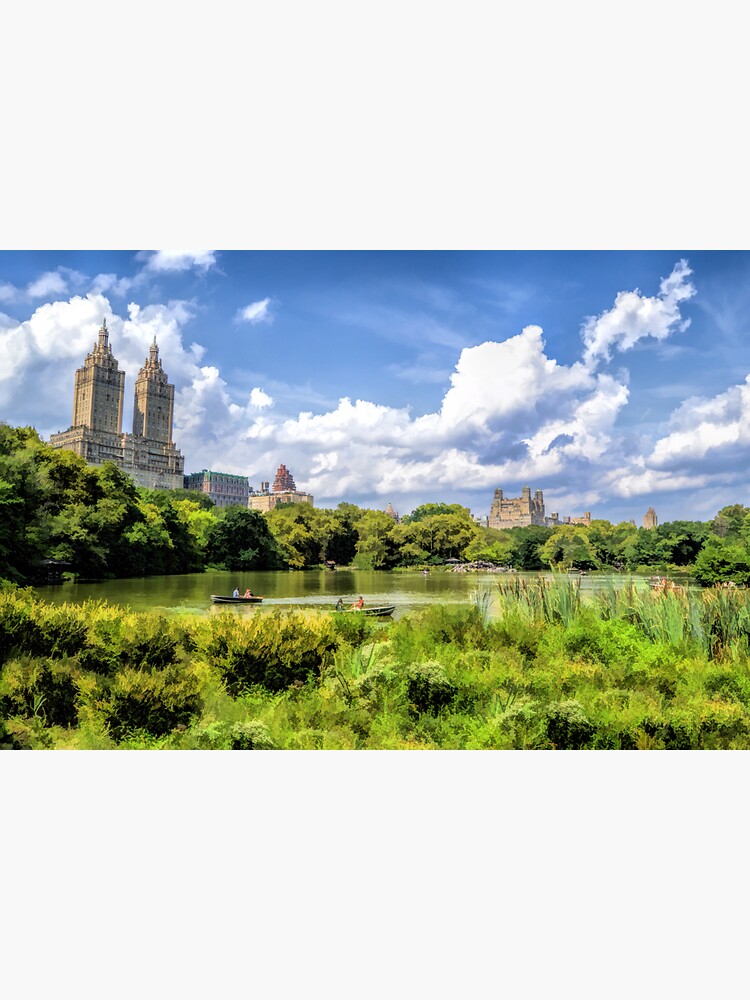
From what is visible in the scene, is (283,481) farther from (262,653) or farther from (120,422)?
(262,653)

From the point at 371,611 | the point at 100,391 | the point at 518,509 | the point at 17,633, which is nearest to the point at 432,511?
the point at 518,509

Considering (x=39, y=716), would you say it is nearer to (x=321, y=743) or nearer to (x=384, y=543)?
(x=321, y=743)

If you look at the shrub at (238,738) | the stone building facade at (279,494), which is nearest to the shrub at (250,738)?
the shrub at (238,738)

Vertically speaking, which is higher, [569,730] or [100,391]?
[100,391]

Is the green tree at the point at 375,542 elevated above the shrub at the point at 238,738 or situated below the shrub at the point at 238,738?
above

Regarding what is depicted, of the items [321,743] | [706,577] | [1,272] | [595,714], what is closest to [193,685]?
[321,743]

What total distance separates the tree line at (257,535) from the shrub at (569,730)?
3.39 metres

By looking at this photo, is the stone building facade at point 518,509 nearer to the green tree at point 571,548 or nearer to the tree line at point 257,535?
the tree line at point 257,535

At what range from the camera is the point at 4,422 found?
6820 mm

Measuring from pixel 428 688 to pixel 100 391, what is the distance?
14.9 feet

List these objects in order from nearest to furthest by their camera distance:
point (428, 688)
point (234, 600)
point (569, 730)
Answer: point (569, 730) → point (428, 688) → point (234, 600)

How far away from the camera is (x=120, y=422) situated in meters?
6.93

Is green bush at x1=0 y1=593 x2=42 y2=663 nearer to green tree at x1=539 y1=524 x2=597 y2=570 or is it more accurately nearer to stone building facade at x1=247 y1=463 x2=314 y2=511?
stone building facade at x1=247 y1=463 x2=314 y2=511

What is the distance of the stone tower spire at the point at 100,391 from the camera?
622cm
